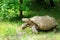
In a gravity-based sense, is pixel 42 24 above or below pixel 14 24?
above

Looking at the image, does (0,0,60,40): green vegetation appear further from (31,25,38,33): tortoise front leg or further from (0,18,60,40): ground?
(31,25,38,33): tortoise front leg

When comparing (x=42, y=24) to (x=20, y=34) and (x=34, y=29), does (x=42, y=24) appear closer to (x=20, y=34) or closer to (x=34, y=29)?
(x=34, y=29)

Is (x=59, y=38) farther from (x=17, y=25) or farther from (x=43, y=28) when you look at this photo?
(x=17, y=25)

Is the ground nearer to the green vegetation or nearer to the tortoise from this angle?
the green vegetation

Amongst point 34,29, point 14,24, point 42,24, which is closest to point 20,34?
point 34,29

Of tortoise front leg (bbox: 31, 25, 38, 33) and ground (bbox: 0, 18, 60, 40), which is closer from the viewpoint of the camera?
ground (bbox: 0, 18, 60, 40)

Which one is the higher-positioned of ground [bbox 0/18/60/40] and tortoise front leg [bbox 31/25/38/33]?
tortoise front leg [bbox 31/25/38/33]

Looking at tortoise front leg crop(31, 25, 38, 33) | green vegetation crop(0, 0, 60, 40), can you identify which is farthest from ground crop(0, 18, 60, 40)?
tortoise front leg crop(31, 25, 38, 33)

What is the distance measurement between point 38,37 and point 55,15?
3.46 meters

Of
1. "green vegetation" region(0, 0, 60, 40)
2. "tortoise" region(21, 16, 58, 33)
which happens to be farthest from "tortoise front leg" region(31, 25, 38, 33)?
"green vegetation" region(0, 0, 60, 40)

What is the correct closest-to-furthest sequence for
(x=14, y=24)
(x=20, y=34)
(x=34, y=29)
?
(x=20, y=34) → (x=34, y=29) → (x=14, y=24)

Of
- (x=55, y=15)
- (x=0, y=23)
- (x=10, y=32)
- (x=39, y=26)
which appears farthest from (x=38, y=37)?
(x=55, y=15)

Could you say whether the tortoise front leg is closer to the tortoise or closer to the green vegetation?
the tortoise

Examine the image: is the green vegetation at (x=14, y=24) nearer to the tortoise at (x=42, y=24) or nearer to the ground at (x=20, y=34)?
the ground at (x=20, y=34)
